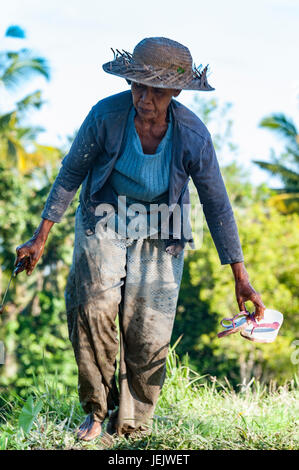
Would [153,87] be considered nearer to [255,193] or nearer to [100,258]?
[100,258]

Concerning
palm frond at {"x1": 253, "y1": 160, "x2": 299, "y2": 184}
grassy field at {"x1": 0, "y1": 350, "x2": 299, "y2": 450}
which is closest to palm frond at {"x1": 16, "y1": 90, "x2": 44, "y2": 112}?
palm frond at {"x1": 253, "y1": 160, "x2": 299, "y2": 184}

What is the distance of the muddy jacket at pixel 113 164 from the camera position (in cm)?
375

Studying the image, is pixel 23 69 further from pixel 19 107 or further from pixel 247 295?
pixel 247 295

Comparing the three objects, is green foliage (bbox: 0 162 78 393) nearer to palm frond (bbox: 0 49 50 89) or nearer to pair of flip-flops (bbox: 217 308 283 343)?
palm frond (bbox: 0 49 50 89)

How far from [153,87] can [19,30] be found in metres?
17.0

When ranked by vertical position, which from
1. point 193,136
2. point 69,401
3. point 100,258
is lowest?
point 69,401

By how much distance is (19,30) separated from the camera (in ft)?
64.0

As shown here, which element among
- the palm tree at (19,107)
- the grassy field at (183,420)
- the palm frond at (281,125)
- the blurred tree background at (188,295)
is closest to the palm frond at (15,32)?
the palm tree at (19,107)

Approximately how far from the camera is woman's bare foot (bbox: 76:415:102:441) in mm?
3877

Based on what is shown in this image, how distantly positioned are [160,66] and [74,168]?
75 centimetres

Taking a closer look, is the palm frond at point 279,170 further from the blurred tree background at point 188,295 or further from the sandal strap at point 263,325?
the sandal strap at point 263,325

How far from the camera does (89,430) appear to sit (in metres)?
3.91

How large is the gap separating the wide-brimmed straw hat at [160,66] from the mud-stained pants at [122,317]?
0.84 metres
